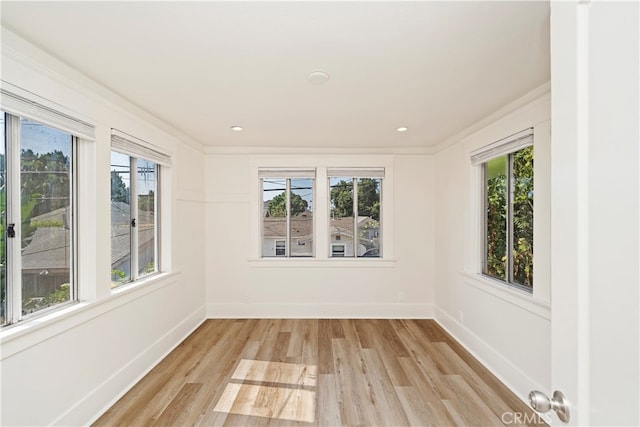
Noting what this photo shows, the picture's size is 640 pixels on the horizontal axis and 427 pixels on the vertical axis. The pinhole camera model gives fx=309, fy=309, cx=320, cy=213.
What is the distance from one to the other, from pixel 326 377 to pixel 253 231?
218 centimetres

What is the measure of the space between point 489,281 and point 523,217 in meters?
0.68

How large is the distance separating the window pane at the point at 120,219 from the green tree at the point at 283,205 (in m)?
1.91

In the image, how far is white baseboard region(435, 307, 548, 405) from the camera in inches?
92.7

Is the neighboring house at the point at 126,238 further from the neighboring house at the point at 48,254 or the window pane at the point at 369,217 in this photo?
the window pane at the point at 369,217

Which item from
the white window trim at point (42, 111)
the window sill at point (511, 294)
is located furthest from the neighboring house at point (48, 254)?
the window sill at point (511, 294)

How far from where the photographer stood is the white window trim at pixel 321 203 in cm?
421

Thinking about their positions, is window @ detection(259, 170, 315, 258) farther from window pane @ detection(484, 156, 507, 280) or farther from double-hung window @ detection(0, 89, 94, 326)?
double-hung window @ detection(0, 89, 94, 326)

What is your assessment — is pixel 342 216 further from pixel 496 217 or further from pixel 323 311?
pixel 496 217

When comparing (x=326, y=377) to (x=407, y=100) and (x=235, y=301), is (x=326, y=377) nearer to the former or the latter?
(x=235, y=301)

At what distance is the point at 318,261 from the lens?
14.0 feet

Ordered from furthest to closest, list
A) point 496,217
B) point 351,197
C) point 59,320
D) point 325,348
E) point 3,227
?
point 351,197 < point 325,348 < point 496,217 < point 59,320 < point 3,227

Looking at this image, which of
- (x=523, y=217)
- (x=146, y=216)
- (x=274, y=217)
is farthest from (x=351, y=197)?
(x=146, y=216)

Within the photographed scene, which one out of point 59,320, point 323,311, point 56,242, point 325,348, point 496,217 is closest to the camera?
point 59,320

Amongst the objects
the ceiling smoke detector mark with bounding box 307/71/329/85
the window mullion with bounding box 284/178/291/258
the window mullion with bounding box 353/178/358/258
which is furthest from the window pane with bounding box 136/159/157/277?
the window mullion with bounding box 353/178/358/258
